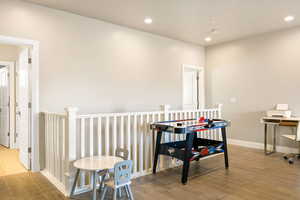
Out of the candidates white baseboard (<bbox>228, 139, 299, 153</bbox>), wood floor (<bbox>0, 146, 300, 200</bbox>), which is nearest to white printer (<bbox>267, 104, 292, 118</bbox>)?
white baseboard (<bbox>228, 139, 299, 153</bbox>)

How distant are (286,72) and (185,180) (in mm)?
3501

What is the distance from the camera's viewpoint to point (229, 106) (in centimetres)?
579

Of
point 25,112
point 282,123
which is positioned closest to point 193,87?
point 282,123

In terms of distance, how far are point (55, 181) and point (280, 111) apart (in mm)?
4405

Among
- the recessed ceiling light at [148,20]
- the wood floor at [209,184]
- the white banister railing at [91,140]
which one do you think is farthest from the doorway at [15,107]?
the recessed ceiling light at [148,20]

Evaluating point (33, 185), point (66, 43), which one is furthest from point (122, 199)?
point (66, 43)

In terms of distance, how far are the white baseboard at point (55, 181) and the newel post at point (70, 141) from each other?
0.50 feet

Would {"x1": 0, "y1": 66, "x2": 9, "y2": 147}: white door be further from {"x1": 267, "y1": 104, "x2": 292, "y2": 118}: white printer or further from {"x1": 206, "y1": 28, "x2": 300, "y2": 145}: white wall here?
{"x1": 267, "y1": 104, "x2": 292, "y2": 118}: white printer

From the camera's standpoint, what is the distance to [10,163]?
13.0 feet

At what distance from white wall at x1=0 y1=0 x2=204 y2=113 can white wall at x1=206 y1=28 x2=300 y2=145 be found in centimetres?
125

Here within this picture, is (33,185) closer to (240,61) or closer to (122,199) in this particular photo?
(122,199)

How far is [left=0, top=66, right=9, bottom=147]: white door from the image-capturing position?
548 cm

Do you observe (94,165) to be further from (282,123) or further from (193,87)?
(193,87)

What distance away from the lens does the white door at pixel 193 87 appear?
6.20 meters
